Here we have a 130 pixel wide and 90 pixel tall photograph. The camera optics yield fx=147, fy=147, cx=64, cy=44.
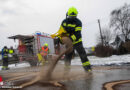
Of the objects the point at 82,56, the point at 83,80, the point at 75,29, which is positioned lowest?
the point at 83,80

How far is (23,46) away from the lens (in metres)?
13.7

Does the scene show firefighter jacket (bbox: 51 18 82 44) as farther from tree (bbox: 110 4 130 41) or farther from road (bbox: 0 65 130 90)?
tree (bbox: 110 4 130 41)

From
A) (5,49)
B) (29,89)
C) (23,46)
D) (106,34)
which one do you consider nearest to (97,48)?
(23,46)

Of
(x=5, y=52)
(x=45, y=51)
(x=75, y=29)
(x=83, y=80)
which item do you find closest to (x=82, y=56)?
(x=75, y=29)

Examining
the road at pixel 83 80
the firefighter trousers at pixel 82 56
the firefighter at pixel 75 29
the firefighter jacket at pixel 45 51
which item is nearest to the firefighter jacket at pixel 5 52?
the firefighter jacket at pixel 45 51

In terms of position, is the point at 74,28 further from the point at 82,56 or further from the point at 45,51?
the point at 45,51

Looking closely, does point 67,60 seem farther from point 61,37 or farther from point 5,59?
point 5,59

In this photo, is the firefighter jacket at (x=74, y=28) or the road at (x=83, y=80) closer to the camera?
the road at (x=83, y=80)

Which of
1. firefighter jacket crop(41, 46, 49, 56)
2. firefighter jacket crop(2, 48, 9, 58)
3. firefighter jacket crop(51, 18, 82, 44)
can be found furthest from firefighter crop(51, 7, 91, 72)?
firefighter jacket crop(2, 48, 9, 58)

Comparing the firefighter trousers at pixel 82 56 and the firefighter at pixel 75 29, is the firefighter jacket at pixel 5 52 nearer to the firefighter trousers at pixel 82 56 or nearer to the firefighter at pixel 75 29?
the firefighter trousers at pixel 82 56

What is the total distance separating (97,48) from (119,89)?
17.6 meters

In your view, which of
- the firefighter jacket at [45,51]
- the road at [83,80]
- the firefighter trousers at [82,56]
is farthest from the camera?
the firefighter jacket at [45,51]

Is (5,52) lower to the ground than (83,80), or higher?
higher

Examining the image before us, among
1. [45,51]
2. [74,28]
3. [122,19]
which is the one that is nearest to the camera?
[74,28]
